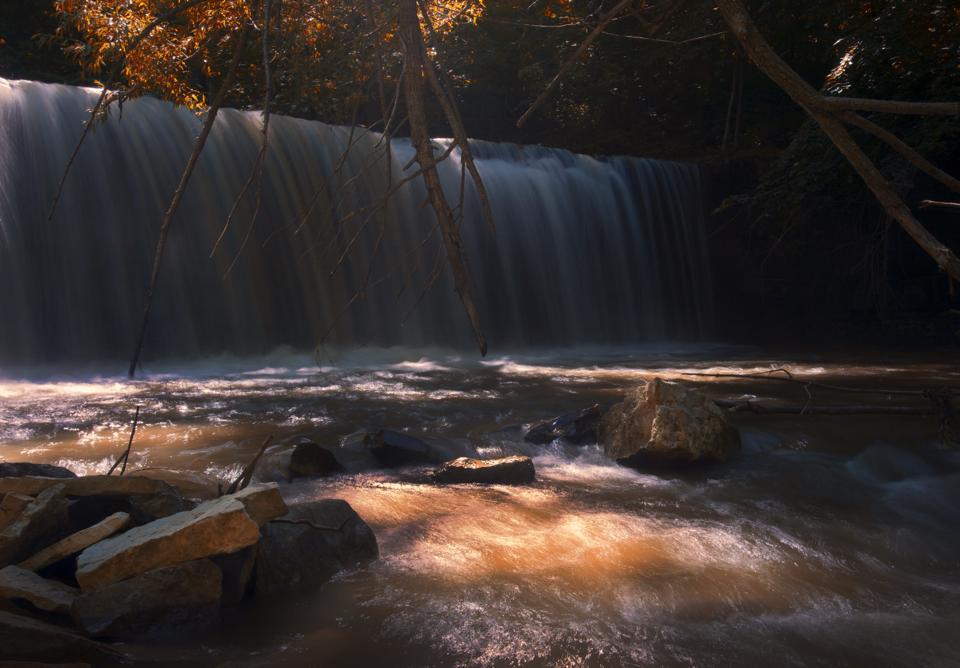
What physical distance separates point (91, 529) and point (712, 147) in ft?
68.0

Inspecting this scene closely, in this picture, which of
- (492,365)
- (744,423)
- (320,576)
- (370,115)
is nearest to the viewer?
(320,576)

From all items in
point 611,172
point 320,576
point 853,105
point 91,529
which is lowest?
point 320,576

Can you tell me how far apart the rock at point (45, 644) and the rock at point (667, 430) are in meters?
3.45

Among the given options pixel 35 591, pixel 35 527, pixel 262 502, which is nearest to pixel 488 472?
pixel 262 502

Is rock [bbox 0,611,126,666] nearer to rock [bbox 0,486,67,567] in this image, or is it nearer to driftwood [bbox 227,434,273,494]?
rock [bbox 0,486,67,567]

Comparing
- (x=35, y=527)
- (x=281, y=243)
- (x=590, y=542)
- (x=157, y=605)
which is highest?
(x=281, y=243)

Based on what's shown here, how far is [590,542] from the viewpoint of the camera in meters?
3.67

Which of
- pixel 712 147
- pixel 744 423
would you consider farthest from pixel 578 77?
pixel 744 423

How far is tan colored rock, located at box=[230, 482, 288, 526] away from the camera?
313 cm

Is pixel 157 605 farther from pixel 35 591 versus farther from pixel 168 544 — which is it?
pixel 35 591

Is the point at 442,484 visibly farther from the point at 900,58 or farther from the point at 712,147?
the point at 712,147

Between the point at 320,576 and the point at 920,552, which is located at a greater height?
the point at 320,576

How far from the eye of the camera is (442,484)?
4.66m

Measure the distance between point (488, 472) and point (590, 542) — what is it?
1172mm
